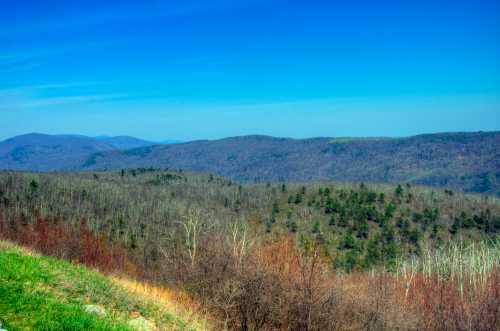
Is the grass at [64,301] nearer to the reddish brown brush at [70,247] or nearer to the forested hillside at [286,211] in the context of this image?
the reddish brown brush at [70,247]

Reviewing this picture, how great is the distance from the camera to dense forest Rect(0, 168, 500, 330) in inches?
869

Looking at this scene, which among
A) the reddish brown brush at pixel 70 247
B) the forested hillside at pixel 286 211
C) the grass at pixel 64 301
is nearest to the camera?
the grass at pixel 64 301

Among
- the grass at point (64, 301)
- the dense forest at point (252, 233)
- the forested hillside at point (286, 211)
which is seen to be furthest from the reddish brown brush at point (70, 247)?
the forested hillside at point (286, 211)

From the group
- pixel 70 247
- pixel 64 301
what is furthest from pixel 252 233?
pixel 70 247

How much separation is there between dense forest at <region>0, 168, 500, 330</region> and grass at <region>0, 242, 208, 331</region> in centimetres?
755

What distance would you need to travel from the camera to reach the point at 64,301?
11430 mm

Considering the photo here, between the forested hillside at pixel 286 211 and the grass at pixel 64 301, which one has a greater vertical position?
the grass at pixel 64 301

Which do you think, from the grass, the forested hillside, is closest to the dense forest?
the forested hillside

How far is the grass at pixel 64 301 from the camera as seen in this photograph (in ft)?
30.2

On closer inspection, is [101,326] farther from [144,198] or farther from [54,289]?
[144,198]

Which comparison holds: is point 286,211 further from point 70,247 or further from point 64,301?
point 64,301

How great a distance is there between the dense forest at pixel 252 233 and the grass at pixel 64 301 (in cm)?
755

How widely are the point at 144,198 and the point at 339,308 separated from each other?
14458cm

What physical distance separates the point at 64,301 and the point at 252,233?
79.3 ft
